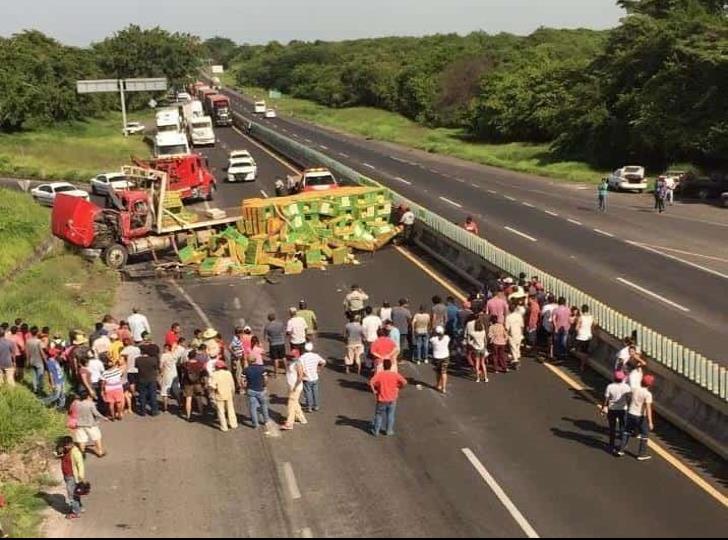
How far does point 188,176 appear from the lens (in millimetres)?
43688

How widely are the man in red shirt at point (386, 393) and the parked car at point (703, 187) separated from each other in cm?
3545

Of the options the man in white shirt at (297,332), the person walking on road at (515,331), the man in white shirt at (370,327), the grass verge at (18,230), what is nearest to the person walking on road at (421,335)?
the man in white shirt at (370,327)

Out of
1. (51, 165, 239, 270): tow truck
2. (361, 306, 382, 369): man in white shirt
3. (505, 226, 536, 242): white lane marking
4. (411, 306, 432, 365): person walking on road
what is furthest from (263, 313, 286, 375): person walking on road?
(505, 226, 536, 242): white lane marking

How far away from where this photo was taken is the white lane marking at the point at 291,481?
43.8 ft

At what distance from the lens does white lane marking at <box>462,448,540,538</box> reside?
1174cm

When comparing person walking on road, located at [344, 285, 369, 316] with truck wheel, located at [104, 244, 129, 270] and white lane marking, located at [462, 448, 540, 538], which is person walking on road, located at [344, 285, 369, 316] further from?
truck wheel, located at [104, 244, 129, 270]

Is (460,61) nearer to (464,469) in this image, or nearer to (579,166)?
(579,166)

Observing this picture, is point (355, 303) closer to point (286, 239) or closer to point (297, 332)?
point (297, 332)

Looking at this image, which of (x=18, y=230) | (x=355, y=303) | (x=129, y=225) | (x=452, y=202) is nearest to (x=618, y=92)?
(x=452, y=202)

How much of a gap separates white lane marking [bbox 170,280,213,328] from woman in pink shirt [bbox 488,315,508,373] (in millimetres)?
8284

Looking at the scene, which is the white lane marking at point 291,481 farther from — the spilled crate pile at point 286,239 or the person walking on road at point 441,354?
the spilled crate pile at point 286,239

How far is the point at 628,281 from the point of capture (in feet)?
90.5

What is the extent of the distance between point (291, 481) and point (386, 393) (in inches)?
89.6

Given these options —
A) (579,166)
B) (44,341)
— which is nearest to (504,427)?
(44,341)
